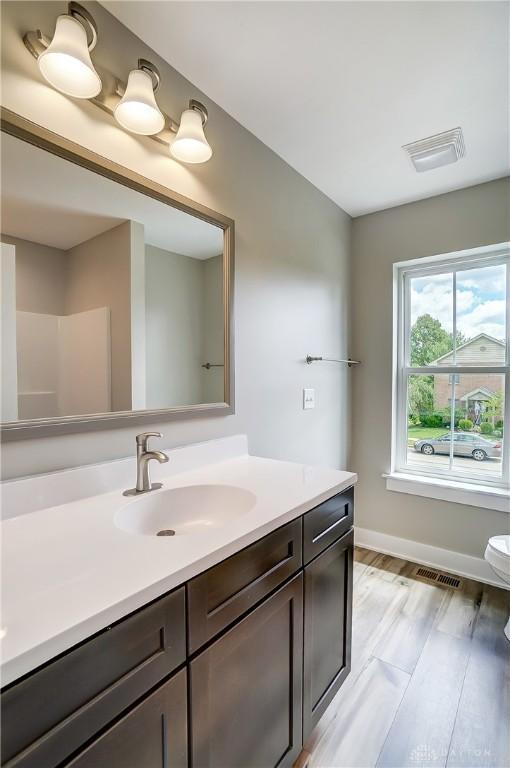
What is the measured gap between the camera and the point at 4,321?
875 mm

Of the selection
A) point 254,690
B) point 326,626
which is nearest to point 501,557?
point 326,626

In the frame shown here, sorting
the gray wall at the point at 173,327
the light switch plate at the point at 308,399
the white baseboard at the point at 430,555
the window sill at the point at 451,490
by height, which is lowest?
the white baseboard at the point at 430,555

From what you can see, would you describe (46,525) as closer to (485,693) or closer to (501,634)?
(485,693)

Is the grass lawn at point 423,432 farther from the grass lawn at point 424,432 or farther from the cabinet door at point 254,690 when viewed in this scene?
the cabinet door at point 254,690

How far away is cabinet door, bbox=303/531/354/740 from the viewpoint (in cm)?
108

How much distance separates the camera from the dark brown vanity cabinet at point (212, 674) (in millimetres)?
507

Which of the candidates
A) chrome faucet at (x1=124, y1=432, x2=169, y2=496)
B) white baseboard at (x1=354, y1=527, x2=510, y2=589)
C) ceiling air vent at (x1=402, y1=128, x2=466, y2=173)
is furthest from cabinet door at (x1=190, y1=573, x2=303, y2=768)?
ceiling air vent at (x1=402, y1=128, x2=466, y2=173)

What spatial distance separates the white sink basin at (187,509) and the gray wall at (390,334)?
166cm

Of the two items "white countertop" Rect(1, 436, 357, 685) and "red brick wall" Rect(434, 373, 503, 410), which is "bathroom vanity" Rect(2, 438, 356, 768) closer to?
"white countertop" Rect(1, 436, 357, 685)

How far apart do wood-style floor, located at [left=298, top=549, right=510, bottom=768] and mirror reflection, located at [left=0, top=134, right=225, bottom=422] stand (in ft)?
4.22

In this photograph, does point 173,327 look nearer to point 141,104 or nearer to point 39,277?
point 39,277

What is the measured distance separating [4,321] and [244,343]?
0.93 meters

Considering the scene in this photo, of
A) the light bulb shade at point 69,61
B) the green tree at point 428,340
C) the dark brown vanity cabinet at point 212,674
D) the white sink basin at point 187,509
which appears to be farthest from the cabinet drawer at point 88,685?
the green tree at point 428,340

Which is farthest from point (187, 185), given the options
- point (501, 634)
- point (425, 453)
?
point (501, 634)
